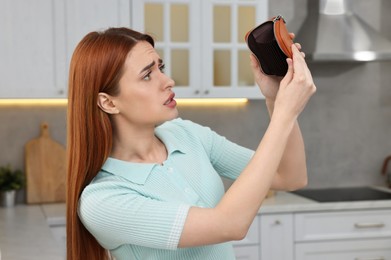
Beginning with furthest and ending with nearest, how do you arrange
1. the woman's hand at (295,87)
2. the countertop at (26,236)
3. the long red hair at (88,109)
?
1. the countertop at (26,236)
2. the long red hair at (88,109)
3. the woman's hand at (295,87)

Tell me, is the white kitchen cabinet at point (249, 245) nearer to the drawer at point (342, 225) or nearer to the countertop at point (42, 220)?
the countertop at point (42, 220)

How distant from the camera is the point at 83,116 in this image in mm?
1537

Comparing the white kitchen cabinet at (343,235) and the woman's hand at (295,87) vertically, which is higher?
the woman's hand at (295,87)

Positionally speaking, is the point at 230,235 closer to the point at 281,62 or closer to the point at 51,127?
the point at 281,62

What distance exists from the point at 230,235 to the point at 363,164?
114 inches

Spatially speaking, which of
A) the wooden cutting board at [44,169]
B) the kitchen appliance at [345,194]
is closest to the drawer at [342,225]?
the kitchen appliance at [345,194]

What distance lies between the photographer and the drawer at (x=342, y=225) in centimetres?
341

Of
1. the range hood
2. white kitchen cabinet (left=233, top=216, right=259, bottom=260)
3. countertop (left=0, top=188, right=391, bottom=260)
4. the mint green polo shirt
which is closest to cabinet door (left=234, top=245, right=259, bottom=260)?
white kitchen cabinet (left=233, top=216, right=259, bottom=260)

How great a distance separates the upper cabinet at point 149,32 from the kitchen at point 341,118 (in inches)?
14.9

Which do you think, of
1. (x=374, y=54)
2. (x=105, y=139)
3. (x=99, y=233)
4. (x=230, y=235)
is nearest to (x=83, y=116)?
(x=105, y=139)

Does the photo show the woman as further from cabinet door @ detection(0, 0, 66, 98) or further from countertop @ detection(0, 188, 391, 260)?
cabinet door @ detection(0, 0, 66, 98)

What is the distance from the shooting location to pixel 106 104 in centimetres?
159

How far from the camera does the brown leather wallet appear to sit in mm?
1417

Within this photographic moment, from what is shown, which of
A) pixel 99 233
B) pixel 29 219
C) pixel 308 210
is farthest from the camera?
pixel 308 210
